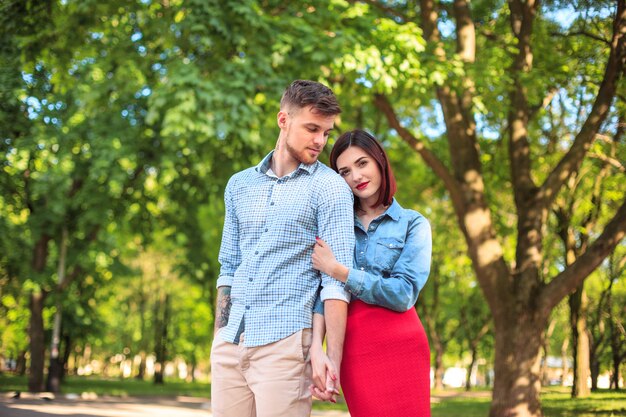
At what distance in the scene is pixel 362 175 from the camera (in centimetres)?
342

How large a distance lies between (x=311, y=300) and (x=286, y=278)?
130 mm

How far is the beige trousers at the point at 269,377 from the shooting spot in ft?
9.73

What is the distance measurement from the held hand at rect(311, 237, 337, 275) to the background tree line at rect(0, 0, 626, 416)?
7.01 meters

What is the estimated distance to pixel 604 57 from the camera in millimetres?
12789

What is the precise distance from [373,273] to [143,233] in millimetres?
18630

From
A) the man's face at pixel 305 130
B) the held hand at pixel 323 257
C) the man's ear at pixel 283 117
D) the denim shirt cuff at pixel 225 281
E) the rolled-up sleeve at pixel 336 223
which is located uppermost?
the man's ear at pixel 283 117

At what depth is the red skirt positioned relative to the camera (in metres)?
3.14

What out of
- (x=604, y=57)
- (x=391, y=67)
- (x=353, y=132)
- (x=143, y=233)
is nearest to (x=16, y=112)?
(x=391, y=67)

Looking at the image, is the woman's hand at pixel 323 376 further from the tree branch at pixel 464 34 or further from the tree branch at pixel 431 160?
the tree branch at pixel 464 34

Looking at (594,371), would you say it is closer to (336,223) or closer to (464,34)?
(464,34)

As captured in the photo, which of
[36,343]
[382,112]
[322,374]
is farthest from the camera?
[36,343]

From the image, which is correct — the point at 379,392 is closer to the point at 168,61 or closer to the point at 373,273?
the point at 373,273

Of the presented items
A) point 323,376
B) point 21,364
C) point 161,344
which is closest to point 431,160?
point 323,376

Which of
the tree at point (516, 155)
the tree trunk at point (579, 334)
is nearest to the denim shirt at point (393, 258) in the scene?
the tree at point (516, 155)
